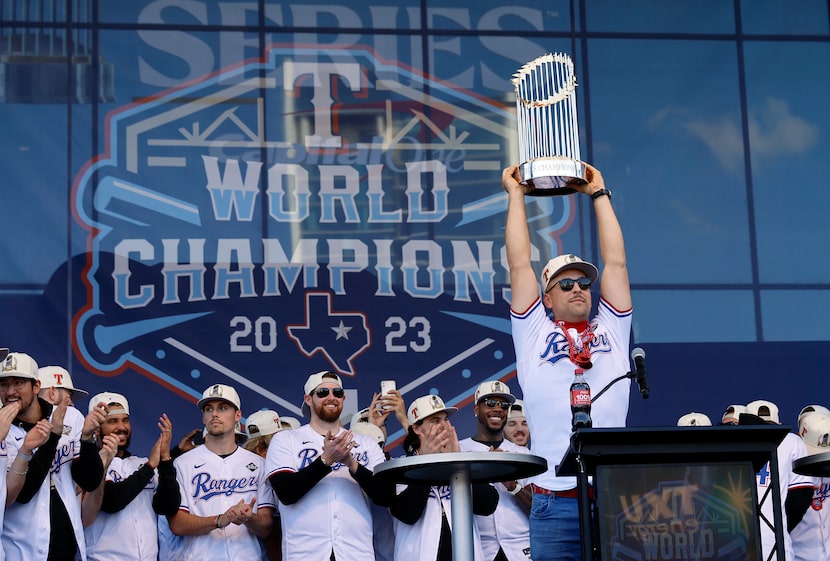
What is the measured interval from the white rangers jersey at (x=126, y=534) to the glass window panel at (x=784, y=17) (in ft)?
15.4

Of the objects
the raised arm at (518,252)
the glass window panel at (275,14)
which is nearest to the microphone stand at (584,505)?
the raised arm at (518,252)

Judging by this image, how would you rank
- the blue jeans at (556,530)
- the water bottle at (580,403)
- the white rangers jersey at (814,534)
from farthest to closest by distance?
the white rangers jersey at (814,534)
the blue jeans at (556,530)
the water bottle at (580,403)

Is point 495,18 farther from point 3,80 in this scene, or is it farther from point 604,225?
point 604,225

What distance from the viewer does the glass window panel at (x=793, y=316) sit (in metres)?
7.65

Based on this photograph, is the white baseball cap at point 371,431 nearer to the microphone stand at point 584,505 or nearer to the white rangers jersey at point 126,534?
the white rangers jersey at point 126,534

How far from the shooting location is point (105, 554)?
5.84m

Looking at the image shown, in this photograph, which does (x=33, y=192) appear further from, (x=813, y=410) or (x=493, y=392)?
(x=813, y=410)

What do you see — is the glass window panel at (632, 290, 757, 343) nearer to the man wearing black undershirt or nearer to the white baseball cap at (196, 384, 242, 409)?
the white baseball cap at (196, 384, 242, 409)

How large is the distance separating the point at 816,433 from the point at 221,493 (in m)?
2.93

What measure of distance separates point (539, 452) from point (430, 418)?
2041mm

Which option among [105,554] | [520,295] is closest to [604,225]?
[520,295]

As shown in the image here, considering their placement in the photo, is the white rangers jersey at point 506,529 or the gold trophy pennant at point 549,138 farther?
the white rangers jersey at point 506,529

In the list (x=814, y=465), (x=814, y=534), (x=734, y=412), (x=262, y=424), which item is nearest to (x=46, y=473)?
(x=262, y=424)

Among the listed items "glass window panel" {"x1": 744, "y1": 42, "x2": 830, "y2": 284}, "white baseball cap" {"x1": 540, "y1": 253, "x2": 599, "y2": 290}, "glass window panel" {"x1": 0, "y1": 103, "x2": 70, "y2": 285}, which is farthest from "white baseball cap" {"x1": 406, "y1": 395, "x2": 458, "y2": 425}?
"glass window panel" {"x1": 744, "y1": 42, "x2": 830, "y2": 284}
